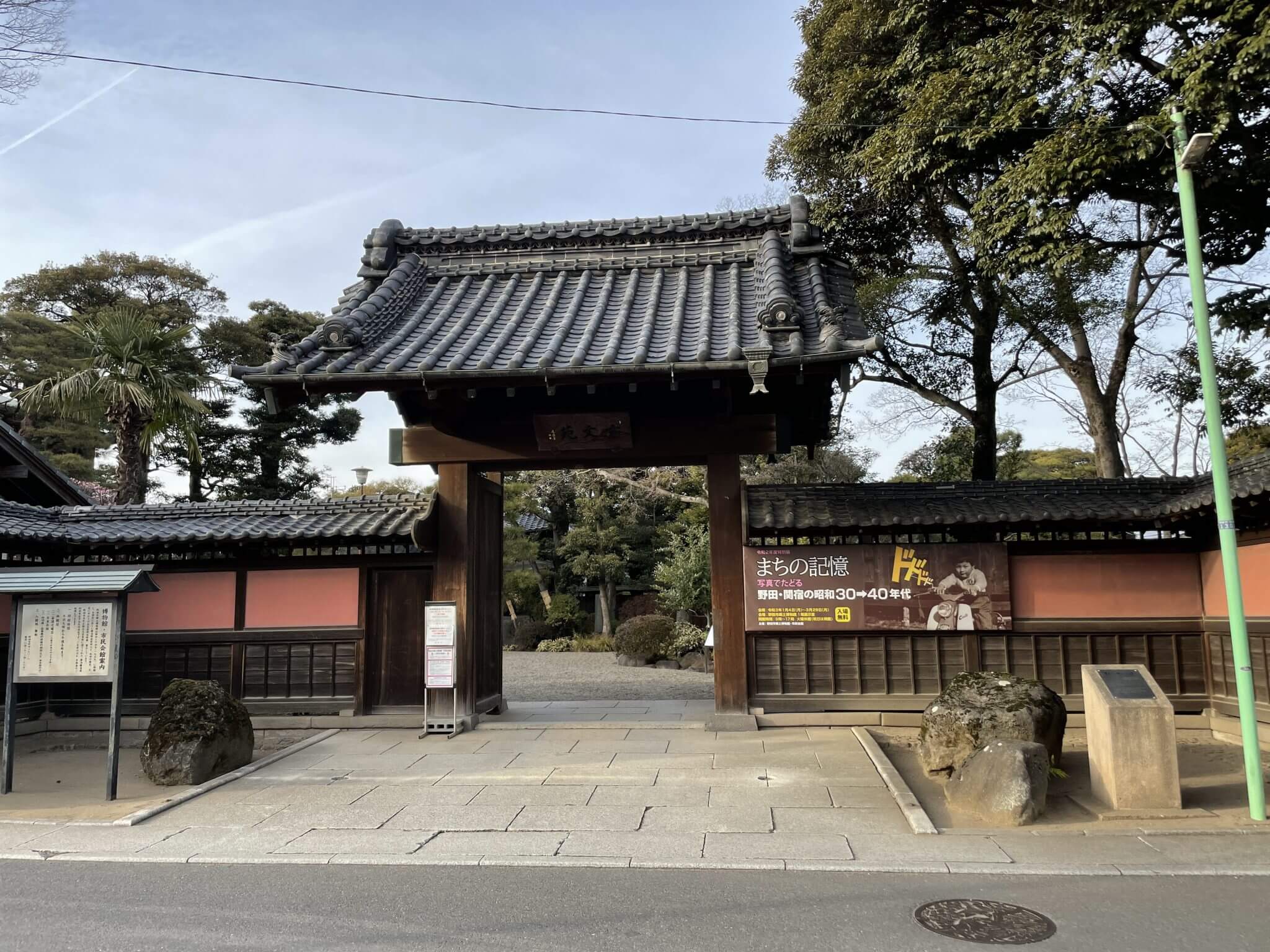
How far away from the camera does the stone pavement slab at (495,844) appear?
594 centimetres

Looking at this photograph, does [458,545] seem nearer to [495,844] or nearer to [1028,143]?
[495,844]

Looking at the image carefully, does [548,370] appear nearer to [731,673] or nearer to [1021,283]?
[731,673]

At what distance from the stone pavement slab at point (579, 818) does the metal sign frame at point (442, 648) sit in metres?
3.52

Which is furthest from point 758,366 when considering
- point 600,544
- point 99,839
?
point 600,544

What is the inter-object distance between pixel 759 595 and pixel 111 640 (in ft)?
23.0

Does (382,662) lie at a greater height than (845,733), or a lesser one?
greater

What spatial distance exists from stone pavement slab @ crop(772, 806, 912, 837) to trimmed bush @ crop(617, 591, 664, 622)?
77.9 ft

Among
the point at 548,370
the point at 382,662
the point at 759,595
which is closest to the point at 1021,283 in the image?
the point at 759,595

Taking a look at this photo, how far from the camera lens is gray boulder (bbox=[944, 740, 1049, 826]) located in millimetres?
6332

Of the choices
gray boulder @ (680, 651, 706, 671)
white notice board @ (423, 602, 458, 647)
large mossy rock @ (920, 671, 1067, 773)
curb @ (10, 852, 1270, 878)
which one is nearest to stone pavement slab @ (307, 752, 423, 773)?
white notice board @ (423, 602, 458, 647)

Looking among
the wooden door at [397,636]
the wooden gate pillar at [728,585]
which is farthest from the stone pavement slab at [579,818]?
the wooden door at [397,636]

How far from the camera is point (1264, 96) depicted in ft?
31.7

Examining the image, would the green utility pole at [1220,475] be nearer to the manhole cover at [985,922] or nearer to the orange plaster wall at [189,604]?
the manhole cover at [985,922]

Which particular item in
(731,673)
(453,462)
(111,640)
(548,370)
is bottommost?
(731,673)
